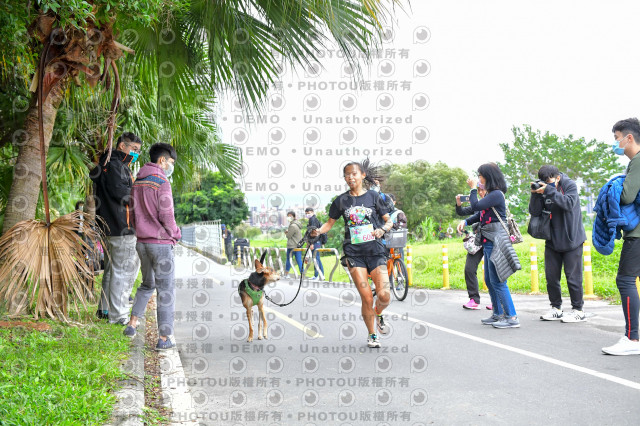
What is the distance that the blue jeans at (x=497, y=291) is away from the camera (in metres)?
7.52

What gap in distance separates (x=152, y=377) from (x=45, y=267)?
170 centimetres

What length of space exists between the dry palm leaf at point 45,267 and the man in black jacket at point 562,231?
564 centimetres

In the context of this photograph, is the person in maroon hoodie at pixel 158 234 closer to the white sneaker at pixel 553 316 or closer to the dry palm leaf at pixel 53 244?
the dry palm leaf at pixel 53 244

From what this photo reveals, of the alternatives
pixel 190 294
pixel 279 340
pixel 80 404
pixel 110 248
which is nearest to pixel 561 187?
pixel 279 340

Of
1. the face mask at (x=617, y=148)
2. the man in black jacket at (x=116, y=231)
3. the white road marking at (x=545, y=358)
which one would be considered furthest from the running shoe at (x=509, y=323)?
the man in black jacket at (x=116, y=231)

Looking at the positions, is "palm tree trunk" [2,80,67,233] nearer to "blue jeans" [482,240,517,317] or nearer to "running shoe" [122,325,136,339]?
"running shoe" [122,325,136,339]

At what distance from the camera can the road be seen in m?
4.09

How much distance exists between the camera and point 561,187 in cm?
793

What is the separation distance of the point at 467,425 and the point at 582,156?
48.6 meters

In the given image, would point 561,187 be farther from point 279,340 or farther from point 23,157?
point 23,157

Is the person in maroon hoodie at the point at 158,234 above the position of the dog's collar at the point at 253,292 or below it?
above

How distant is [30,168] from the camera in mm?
7172

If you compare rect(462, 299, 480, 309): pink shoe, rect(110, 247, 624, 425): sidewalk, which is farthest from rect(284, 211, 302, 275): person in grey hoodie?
rect(462, 299, 480, 309): pink shoe

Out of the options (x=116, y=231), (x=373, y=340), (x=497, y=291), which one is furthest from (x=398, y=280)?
(x=116, y=231)
